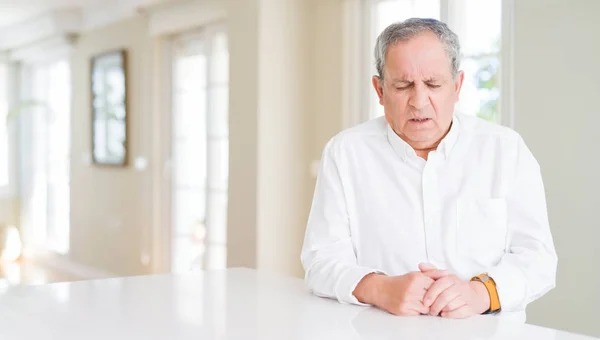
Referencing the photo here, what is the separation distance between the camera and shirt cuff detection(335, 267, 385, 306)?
142cm

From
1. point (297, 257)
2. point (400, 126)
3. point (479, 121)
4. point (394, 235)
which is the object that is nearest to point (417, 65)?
point (400, 126)

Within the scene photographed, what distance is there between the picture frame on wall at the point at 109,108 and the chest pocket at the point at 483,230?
17.7ft

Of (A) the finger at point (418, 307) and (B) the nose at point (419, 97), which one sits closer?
(A) the finger at point (418, 307)

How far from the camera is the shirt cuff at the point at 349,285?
4.67ft

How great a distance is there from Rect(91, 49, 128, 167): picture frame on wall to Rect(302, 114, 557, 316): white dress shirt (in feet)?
17.1

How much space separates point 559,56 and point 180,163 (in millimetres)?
3639

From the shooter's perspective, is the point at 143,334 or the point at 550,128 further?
the point at 550,128

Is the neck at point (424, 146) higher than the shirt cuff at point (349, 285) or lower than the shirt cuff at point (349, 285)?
higher

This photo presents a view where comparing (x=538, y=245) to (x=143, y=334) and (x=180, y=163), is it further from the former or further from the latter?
(x=180, y=163)

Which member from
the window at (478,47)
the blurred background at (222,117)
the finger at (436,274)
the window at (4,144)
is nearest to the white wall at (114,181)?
the blurred background at (222,117)

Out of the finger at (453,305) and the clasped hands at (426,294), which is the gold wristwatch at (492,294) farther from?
the finger at (453,305)

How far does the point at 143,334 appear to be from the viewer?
3.83ft

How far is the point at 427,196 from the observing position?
1.62 metres

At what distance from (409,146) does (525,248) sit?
36 centimetres
